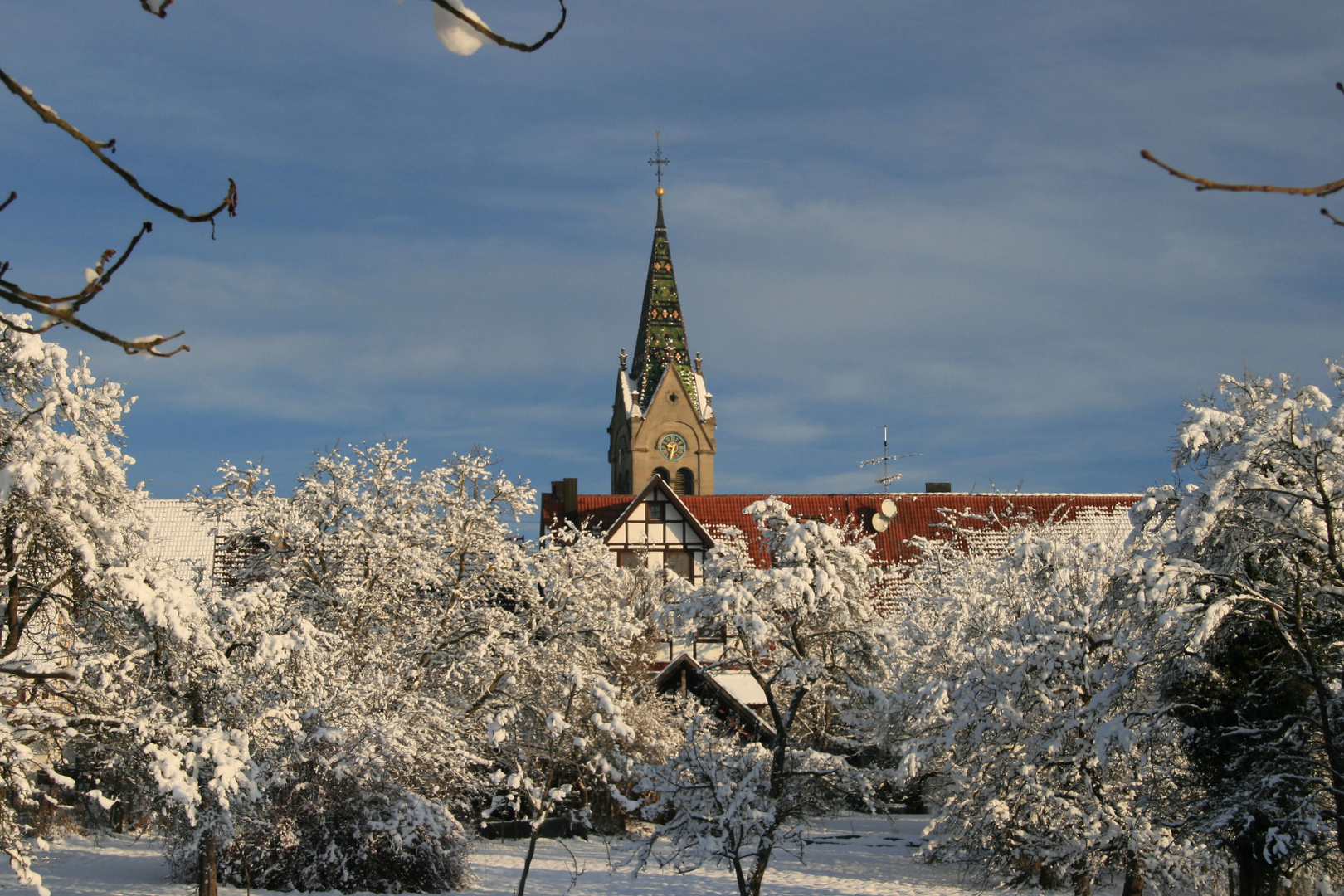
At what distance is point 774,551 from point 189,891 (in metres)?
9.55

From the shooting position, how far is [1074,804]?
1644 cm

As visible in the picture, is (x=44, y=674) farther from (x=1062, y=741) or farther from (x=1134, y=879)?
(x=1134, y=879)

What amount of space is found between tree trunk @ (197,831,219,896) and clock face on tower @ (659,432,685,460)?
4042cm

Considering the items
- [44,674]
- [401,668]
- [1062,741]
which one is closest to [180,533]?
[401,668]

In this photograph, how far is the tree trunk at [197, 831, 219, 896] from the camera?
47.7ft

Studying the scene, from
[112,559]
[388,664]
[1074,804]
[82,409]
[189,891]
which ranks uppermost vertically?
[82,409]

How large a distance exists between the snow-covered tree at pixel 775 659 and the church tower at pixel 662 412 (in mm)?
38103

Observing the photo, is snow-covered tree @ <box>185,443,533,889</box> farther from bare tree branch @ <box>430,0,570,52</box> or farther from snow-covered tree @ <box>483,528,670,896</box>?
bare tree branch @ <box>430,0,570,52</box>

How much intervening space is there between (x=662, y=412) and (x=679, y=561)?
23.7 m

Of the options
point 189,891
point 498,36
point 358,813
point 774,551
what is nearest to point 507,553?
point 358,813

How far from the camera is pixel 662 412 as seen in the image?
55.5 meters

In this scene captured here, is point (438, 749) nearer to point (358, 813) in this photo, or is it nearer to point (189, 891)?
point (358, 813)

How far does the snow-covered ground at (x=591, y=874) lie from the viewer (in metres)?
17.4

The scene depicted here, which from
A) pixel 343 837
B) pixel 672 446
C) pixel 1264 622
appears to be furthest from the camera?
pixel 672 446
